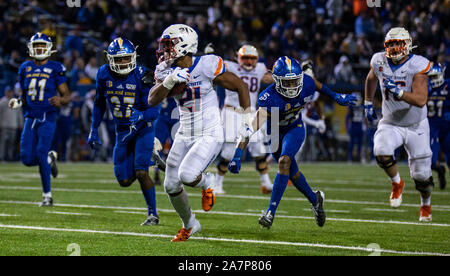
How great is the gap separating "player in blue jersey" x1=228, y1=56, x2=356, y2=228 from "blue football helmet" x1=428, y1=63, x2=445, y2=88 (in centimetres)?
407

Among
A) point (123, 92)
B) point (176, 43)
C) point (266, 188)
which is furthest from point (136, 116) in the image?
point (266, 188)

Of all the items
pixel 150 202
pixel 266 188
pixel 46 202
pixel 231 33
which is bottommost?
pixel 266 188

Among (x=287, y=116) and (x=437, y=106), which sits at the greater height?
(x=287, y=116)

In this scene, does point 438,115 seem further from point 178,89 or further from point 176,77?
point 176,77

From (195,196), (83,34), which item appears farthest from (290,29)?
(195,196)

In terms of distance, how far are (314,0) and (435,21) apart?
130 inches

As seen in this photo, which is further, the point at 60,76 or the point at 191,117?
the point at 60,76

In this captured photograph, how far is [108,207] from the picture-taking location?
861cm

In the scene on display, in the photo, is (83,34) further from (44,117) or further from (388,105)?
(388,105)

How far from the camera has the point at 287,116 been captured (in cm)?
717

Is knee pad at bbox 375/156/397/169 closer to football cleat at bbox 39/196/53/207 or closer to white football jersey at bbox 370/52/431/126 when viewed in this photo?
white football jersey at bbox 370/52/431/126

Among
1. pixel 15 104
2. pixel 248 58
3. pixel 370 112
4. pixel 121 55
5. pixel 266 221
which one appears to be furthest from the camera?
pixel 248 58

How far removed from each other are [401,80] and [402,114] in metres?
0.38
